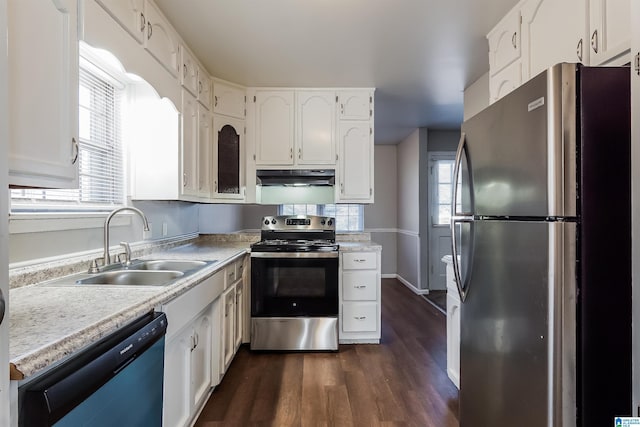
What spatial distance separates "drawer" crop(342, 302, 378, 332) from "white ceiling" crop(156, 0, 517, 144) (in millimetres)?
2067

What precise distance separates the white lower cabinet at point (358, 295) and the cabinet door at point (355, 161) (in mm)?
624

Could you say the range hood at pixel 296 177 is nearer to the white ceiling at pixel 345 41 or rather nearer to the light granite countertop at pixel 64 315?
the white ceiling at pixel 345 41

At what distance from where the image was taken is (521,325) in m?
1.12

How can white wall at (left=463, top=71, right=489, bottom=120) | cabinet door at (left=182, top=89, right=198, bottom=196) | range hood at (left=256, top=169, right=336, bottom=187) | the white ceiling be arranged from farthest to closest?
1. range hood at (left=256, top=169, right=336, bottom=187)
2. white wall at (left=463, top=71, right=489, bottom=120)
3. cabinet door at (left=182, top=89, right=198, bottom=196)
4. the white ceiling

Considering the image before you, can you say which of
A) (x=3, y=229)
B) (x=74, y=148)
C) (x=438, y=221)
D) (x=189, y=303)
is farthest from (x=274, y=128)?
(x=438, y=221)

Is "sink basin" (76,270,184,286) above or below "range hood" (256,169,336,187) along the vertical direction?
below

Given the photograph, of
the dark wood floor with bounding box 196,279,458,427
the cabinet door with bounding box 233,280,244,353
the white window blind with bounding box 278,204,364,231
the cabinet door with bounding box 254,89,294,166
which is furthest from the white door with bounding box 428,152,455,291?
the cabinet door with bounding box 233,280,244,353

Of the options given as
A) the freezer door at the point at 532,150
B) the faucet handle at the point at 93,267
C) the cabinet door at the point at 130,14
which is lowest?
the faucet handle at the point at 93,267

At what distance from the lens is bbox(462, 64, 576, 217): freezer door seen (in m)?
0.98

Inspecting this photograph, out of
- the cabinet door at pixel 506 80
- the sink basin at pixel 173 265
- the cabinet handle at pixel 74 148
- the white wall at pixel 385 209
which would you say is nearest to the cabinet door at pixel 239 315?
the sink basin at pixel 173 265

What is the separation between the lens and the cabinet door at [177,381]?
4.64 ft

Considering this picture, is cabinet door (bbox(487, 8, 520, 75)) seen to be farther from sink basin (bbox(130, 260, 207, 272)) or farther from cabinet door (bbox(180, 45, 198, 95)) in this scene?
sink basin (bbox(130, 260, 207, 272))

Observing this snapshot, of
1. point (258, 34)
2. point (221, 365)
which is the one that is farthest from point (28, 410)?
point (258, 34)

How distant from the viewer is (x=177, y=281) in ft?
4.96
